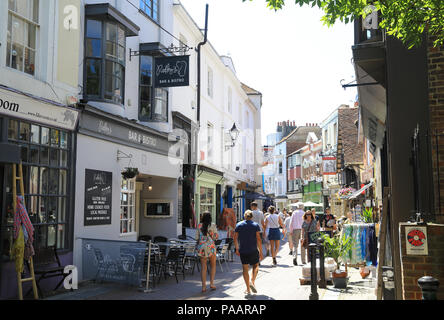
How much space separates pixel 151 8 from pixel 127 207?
6541 mm

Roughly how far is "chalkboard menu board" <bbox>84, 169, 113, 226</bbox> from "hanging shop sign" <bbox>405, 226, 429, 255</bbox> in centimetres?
756

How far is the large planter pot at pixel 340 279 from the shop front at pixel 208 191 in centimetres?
1085

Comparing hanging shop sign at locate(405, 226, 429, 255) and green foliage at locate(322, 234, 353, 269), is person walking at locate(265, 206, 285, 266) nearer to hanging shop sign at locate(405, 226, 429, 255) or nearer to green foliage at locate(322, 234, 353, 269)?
green foliage at locate(322, 234, 353, 269)

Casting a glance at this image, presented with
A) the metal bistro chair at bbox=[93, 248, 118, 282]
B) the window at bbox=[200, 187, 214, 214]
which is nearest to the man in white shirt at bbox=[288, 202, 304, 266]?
the window at bbox=[200, 187, 214, 214]

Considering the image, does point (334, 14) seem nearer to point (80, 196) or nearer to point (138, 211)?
point (80, 196)

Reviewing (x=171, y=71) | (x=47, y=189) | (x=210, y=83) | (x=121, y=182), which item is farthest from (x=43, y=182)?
(x=210, y=83)

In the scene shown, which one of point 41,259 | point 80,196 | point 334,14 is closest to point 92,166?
point 80,196

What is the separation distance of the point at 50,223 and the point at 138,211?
649cm

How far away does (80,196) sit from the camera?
35.9 feet

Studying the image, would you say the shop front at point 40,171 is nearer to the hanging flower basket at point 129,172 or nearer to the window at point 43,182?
the window at point 43,182

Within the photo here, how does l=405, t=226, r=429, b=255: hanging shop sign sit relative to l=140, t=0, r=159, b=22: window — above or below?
below

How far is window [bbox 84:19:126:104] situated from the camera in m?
11.6

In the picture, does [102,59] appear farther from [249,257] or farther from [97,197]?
[249,257]

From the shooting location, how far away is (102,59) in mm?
11734
